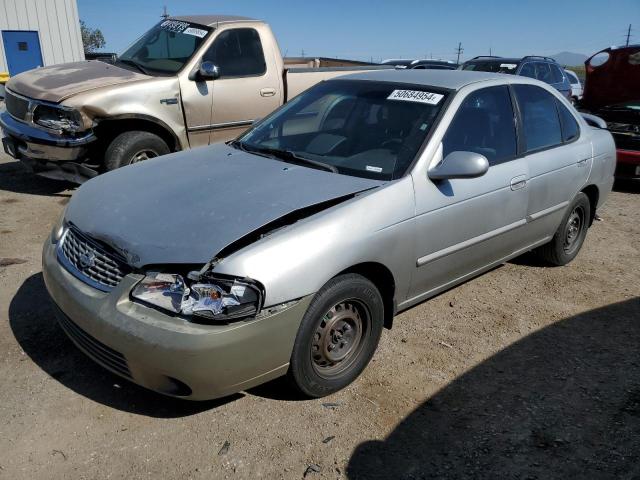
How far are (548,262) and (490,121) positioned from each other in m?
1.75

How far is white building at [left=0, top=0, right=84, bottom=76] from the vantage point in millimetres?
16406

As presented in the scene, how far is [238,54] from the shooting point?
21.2 feet

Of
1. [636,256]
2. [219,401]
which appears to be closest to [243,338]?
[219,401]

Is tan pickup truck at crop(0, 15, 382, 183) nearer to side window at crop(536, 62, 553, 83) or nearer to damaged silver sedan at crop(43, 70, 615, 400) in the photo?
damaged silver sedan at crop(43, 70, 615, 400)

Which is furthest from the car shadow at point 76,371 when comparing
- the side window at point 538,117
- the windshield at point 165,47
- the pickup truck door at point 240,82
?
the windshield at point 165,47

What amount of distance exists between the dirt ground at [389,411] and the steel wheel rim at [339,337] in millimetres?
193

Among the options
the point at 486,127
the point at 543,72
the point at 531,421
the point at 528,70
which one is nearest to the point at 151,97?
the point at 486,127

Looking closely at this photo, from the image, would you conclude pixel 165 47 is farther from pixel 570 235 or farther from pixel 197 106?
pixel 570 235

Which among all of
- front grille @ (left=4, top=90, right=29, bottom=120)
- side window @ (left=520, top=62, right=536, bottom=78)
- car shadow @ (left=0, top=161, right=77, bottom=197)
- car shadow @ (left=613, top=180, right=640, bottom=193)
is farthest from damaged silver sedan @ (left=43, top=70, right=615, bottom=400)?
side window @ (left=520, top=62, right=536, bottom=78)

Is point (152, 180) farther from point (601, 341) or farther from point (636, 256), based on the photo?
point (636, 256)

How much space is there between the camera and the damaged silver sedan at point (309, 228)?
2.39 meters

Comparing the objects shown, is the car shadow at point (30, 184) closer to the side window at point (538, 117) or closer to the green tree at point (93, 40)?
the side window at point (538, 117)

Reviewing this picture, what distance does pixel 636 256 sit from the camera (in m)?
5.27

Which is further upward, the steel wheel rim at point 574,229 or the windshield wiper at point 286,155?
the windshield wiper at point 286,155
